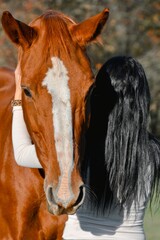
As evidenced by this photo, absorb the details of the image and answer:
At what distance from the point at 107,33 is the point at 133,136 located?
9515 millimetres

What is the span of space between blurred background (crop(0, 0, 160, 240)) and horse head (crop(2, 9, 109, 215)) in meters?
8.63

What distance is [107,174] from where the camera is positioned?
355 centimetres

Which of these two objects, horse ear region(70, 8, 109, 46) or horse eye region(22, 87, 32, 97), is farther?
horse ear region(70, 8, 109, 46)

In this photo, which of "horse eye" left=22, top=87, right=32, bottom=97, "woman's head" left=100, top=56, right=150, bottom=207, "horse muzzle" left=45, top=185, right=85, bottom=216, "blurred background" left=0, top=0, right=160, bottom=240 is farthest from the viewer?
"blurred background" left=0, top=0, right=160, bottom=240

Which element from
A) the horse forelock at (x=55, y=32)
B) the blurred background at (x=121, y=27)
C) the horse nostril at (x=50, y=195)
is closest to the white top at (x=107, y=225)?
the horse nostril at (x=50, y=195)

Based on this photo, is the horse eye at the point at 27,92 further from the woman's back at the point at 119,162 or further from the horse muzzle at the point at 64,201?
the horse muzzle at the point at 64,201

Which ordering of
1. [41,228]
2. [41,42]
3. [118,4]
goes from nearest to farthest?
[41,42]
[41,228]
[118,4]

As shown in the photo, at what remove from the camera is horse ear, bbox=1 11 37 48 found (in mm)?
3752

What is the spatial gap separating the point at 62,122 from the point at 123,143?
312mm

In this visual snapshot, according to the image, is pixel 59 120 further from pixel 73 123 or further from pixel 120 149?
pixel 120 149

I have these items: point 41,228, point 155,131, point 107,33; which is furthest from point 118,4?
point 41,228

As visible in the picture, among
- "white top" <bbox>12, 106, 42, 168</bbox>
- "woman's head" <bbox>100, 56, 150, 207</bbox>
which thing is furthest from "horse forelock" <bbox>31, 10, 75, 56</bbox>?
"white top" <bbox>12, 106, 42, 168</bbox>

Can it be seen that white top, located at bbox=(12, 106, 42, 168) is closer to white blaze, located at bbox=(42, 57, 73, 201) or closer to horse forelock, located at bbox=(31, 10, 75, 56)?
white blaze, located at bbox=(42, 57, 73, 201)

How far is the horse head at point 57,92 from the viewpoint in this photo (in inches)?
134
